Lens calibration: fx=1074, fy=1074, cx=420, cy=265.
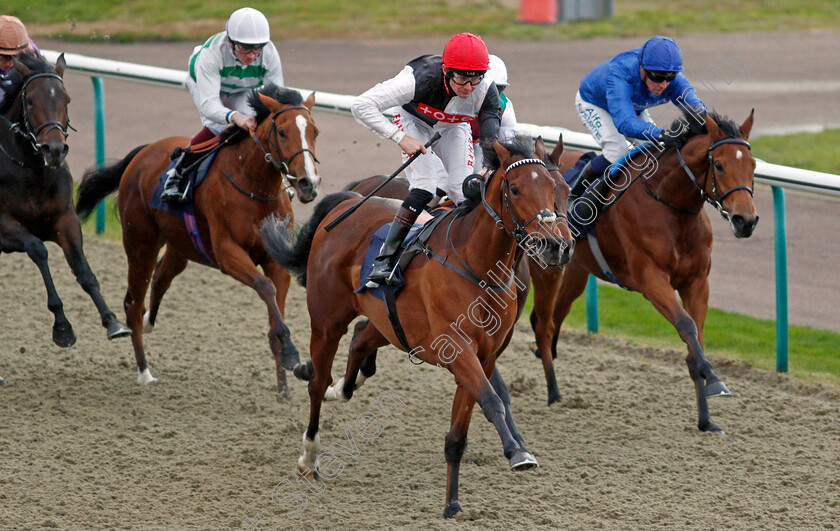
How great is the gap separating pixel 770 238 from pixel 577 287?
10.4 ft

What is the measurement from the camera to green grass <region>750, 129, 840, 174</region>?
10.5 meters

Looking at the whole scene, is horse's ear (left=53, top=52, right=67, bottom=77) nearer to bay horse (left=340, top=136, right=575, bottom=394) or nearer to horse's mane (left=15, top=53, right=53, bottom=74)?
horse's mane (left=15, top=53, right=53, bottom=74)

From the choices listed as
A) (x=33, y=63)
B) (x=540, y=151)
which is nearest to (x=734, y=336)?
(x=540, y=151)

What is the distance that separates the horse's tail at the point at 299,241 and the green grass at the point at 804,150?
6.34 m

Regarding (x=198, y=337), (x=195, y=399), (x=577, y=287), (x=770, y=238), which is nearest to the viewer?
(x=195, y=399)

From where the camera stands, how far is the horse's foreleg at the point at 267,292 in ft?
18.6

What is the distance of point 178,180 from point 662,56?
2.86 meters

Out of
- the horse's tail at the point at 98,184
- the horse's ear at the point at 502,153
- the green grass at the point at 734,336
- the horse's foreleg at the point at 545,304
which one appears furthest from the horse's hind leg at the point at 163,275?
the horse's ear at the point at 502,153

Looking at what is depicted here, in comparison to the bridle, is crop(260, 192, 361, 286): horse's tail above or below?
below

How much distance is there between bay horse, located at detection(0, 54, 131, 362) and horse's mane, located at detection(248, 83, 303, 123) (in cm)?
106

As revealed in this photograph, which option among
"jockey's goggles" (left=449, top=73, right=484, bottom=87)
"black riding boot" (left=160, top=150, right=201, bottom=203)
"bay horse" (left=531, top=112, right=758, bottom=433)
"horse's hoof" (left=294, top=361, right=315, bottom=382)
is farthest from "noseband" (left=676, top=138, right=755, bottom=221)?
"black riding boot" (left=160, top=150, right=201, bottom=203)

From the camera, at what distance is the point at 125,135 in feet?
38.2

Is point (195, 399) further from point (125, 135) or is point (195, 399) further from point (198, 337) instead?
point (125, 135)

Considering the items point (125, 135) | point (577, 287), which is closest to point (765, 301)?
point (577, 287)
